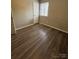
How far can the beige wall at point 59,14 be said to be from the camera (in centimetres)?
569

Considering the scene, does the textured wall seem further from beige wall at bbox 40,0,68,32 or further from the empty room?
beige wall at bbox 40,0,68,32

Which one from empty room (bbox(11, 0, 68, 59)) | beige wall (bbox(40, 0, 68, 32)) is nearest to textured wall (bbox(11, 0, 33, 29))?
empty room (bbox(11, 0, 68, 59))

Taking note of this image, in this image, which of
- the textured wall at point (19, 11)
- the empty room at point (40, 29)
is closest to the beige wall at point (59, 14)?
the empty room at point (40, 29)

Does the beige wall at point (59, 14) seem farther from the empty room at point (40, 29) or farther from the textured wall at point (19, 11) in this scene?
the textured wall at point (19, 11)

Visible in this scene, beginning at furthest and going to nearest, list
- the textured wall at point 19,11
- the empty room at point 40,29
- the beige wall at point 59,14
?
the textured wall at point 19,11 → the beige wall at point 59,14 → the empty room at point 40,29

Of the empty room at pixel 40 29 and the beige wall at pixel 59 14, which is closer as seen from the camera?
the empty room at pixel 40 29

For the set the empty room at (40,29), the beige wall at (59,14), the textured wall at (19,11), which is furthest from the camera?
the textured wall at (19,11)

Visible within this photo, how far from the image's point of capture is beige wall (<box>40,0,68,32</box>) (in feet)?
18.7

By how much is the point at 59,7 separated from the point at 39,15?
391 centimetres

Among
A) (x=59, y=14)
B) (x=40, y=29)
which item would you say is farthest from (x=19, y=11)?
(x=59, y=14)

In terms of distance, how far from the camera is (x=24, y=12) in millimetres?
7133
